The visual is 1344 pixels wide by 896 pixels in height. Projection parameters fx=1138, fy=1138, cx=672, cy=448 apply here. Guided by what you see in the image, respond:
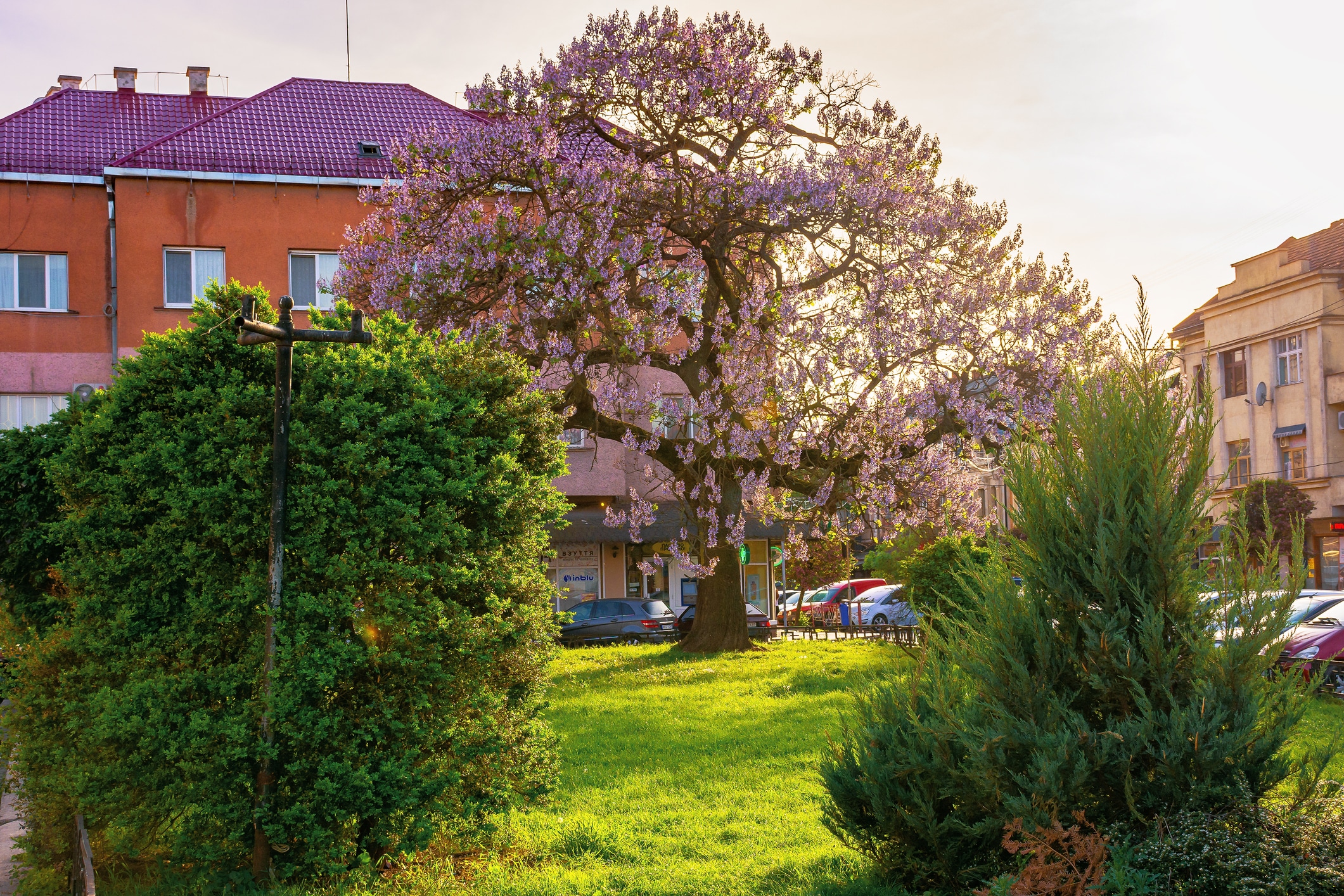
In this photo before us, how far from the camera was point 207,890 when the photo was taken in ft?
21.9

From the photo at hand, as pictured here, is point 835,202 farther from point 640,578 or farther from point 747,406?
point 640,578

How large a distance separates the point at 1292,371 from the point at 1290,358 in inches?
22.7

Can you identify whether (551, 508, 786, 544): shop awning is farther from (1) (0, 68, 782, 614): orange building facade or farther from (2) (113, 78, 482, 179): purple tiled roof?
(2) (113, 78, 482, 179): purple tiled roof

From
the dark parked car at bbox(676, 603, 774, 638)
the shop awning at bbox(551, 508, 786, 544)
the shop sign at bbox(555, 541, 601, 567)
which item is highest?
the shop awning at bbox(551, 508, 786, 544)

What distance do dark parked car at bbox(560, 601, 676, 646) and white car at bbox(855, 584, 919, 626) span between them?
10.7m

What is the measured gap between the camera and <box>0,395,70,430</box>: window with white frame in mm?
25766

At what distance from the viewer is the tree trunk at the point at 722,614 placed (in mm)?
21812

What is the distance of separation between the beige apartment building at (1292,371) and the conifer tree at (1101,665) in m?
40.2

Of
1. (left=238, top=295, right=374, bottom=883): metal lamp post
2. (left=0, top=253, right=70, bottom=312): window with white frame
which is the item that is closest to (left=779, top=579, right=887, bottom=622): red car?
(left=0, top=253, right=70, bottom=312): window with white frame

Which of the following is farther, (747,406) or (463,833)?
(747,406)

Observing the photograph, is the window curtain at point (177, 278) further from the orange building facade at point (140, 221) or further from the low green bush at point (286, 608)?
the low green bush at point (286, 608)

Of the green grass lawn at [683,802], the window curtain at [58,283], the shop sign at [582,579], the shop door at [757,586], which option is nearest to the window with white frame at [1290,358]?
the shop door at [757,586]

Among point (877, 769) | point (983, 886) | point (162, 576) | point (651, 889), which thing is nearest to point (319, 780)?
point (162, 576)

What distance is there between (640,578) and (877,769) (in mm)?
30687
